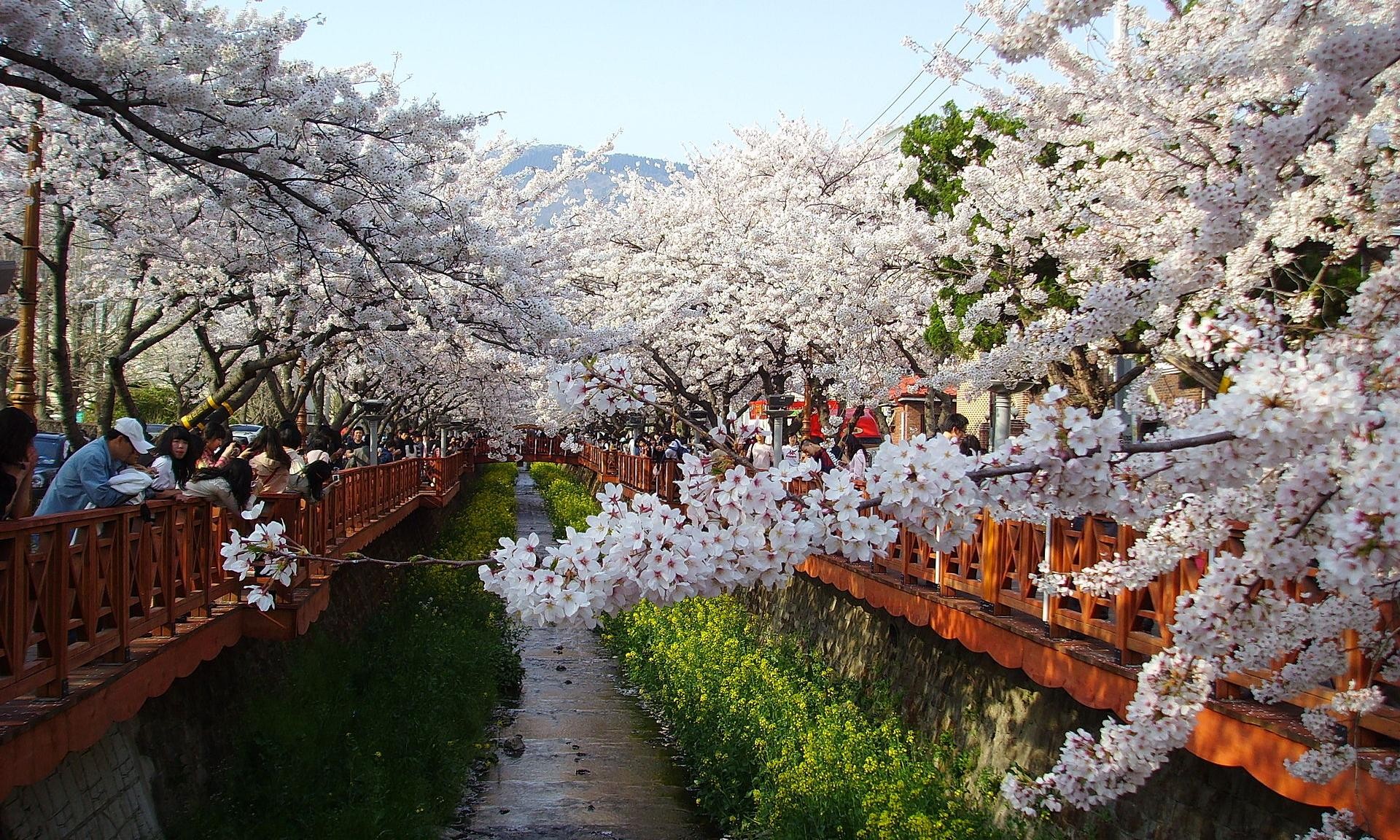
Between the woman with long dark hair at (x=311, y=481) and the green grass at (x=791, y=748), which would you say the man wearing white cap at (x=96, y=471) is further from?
the green grass at (x=791, y=748)

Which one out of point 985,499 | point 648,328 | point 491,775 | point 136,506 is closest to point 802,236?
point 648,328

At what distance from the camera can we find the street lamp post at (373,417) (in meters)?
20.0

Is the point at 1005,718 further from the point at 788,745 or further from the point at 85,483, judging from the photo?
the point at 85,483

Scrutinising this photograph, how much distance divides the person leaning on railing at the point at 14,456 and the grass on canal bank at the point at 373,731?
10.1ft

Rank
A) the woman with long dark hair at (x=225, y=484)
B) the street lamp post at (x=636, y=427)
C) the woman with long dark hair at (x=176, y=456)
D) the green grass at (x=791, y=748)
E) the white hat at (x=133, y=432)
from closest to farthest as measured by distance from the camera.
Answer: the white hat at (x=133, y=432)
the woman with long dark hair at (x=176, y=456)
the woman with long dark hair at (x=225, y=484)
the green grass at (x=791, y=748)
the street lamp post at (x=636, y=427)

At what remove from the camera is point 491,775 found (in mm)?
12531

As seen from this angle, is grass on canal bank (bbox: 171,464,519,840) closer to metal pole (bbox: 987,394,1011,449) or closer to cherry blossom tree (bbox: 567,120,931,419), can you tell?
cherry blossom tree (bbox: 567,120,931,419)

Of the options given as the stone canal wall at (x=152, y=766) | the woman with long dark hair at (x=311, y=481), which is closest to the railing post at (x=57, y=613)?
the stone canal wall at (x=152, y=766)

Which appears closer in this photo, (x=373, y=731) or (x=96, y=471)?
(x=96, y=471)

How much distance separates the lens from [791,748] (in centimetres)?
999

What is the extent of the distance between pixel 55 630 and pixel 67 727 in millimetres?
453

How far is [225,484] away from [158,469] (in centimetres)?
48

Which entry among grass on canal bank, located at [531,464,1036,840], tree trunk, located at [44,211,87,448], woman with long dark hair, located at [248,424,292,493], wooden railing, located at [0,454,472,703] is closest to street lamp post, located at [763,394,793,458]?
grass on canal bank, located at [531,464,1036,840]

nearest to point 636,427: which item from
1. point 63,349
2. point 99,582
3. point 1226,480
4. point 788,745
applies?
point 788,745
